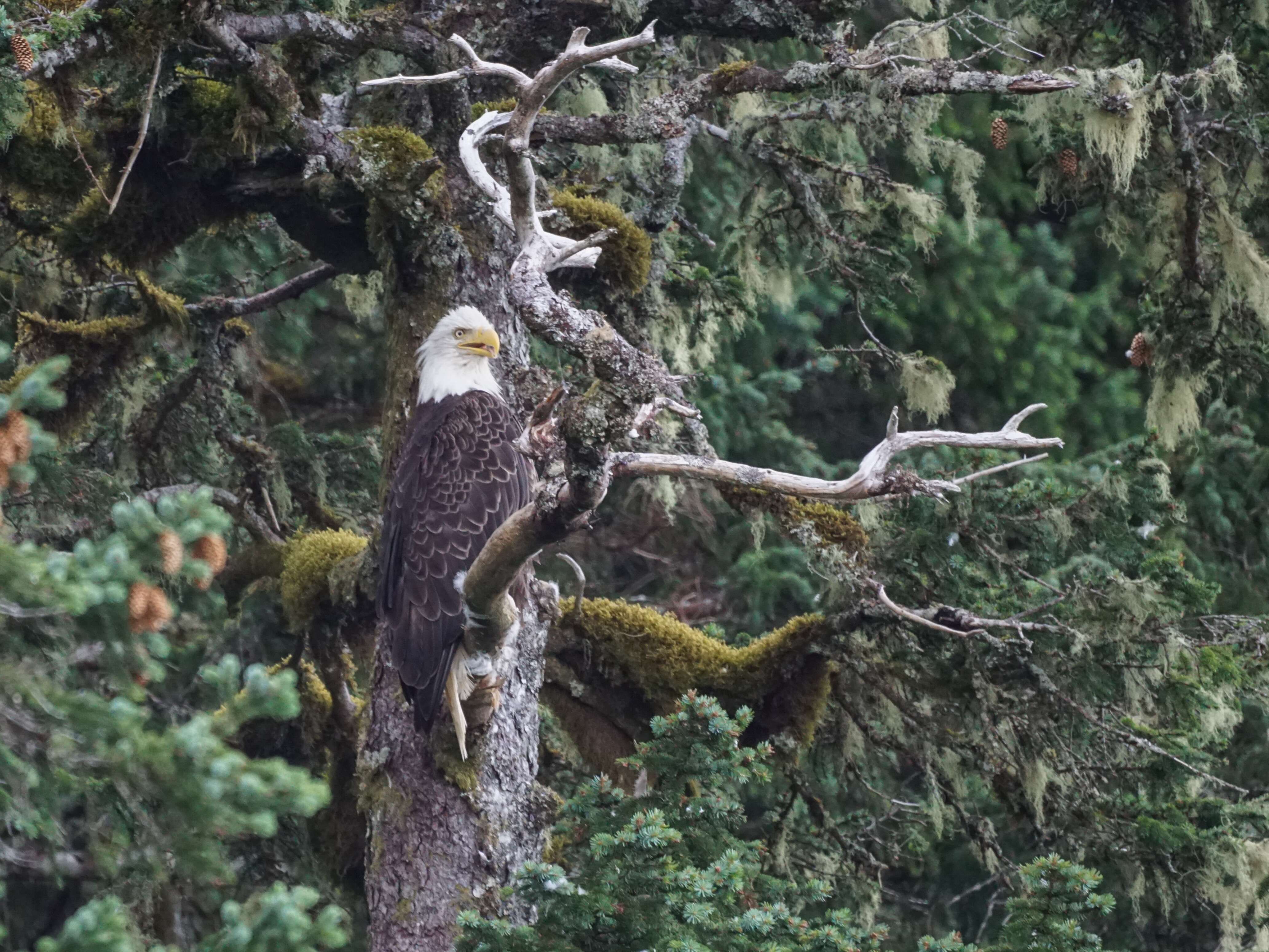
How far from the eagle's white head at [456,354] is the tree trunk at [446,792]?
A: 0.21 metres

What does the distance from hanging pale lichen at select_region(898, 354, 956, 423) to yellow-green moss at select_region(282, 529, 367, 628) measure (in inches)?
92.0

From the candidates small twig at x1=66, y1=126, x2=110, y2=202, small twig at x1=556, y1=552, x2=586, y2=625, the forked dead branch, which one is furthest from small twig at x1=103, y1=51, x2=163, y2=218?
small twig at x1=556, y1=552, x2=586, y2=625

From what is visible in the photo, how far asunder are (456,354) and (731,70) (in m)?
1.49

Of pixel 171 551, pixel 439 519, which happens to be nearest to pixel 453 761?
pixel 439 519

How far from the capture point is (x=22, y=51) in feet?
12.3

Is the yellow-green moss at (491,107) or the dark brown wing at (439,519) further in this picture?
the yellow-green moss at (491,107)

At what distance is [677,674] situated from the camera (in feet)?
18.8

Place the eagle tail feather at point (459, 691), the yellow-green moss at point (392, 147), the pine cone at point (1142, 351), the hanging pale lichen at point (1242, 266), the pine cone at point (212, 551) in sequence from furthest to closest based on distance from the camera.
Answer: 1. the pine cone at point (1142, 351)
2. the hanging pale lichen at point (1242, 266)
3. the yellow-green moss at point (392, 147)
4. the eagle tail feather at point (459, 691)
5. the pine cone at point (212, 551)

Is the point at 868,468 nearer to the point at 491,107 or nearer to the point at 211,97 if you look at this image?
the point at 491,107

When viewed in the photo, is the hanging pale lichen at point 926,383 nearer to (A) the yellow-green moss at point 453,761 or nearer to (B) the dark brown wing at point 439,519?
(B) the dark brown wing at point 439,519

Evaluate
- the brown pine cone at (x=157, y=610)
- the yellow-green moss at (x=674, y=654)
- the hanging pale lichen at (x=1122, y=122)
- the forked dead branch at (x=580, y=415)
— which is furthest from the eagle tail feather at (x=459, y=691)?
the hanging pale lichen at (x=1122, y=122)

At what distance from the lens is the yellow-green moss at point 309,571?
575 centimetres

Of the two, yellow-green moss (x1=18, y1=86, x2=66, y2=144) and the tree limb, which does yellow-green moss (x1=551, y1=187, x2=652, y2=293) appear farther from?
yellow-green moss (x1=18, y1=86, x2=66, y2=144)

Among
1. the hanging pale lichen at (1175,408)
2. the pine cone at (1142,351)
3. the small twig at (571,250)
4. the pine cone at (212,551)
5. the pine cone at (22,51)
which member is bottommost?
the hanging pale lichen at (1175,408)
